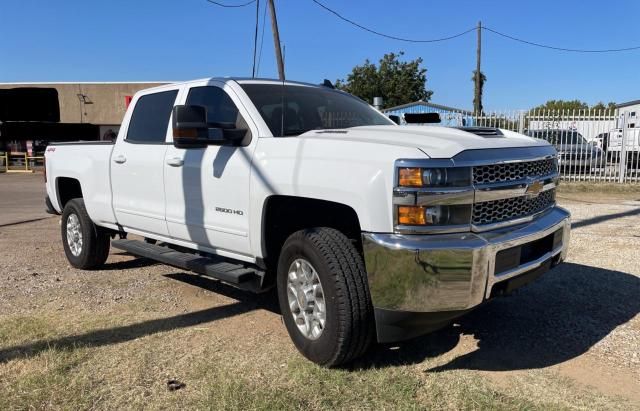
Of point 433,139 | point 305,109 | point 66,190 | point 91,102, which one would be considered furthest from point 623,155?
point 91,102

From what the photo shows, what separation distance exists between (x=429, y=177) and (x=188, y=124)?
1.73 m

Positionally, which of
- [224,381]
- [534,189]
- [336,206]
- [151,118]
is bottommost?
[224,381]

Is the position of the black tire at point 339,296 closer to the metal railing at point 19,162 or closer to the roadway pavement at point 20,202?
the roadway pavement at point 20,202

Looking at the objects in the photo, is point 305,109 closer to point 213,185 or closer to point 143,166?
point 213,185

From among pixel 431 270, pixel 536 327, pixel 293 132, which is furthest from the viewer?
pixel 536 327

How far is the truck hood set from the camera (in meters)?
3.09

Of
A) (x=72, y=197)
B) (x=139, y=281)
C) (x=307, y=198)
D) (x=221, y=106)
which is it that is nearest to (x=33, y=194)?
(x=72, y=197)

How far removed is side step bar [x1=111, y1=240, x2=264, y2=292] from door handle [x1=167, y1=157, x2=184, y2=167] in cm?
77

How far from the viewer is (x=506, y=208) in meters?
3.35

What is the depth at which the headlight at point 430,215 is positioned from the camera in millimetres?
2971

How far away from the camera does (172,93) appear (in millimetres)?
4977

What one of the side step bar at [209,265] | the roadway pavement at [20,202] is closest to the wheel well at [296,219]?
the side step bar at [209,265]

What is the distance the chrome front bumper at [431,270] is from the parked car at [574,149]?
50.1 ft

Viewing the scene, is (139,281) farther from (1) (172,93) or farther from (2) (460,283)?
(2) (460,283)
